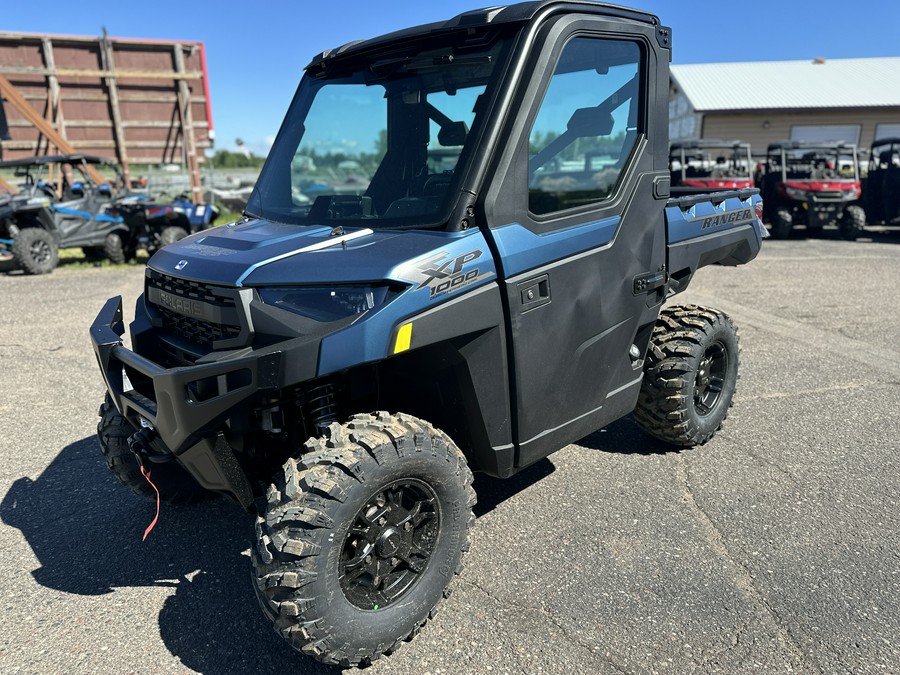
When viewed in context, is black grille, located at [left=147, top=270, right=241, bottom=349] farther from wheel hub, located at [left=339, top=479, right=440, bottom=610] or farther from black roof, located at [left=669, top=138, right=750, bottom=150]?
black roof, located at [left=669, top=138, right=750, bottom=150]

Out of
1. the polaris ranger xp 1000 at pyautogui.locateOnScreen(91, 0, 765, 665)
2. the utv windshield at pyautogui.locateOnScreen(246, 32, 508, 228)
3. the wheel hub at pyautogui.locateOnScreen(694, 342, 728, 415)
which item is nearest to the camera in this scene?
the polaris ranger xp 1000 at pyautogui.locateOnScreen(91, 0, 765, 665)

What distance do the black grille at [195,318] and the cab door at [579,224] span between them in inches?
40.4

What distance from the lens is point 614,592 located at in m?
2.77

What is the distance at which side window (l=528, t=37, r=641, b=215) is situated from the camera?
8.71ft

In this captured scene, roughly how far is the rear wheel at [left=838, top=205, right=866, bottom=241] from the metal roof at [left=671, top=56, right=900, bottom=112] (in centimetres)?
1130

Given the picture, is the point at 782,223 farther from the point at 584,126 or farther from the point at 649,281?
the point at 584,126

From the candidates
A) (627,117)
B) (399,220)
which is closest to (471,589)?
(399,220)

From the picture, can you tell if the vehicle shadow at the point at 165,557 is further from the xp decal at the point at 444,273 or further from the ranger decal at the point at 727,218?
the ranger decal at the point at 727,218

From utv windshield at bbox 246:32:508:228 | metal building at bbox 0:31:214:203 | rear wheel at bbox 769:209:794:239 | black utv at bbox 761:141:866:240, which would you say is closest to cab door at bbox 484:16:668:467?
utv windshield at bbox 246:32:508:228

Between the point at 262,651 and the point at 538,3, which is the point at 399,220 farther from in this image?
the point at 262,651

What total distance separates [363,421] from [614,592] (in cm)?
134

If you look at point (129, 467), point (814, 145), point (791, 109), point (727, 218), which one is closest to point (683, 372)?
point (727, 218)

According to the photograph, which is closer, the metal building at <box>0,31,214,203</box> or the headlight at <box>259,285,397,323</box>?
the headlight at <box>259,285,397,323</box>

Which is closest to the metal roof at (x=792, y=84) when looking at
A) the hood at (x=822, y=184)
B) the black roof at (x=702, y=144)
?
the black roof at (x=702, y=144)
